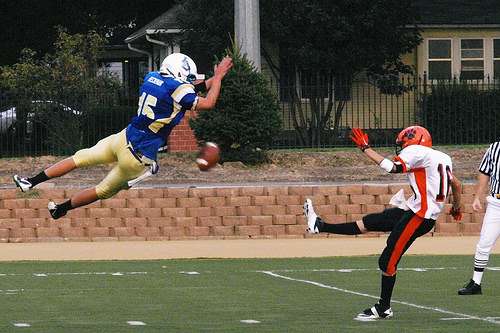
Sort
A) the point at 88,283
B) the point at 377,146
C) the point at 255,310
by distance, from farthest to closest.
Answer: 1. the point at 377,146
2. the point at 88,283
3. the point at 255,310

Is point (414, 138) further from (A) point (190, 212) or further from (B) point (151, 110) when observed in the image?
(A) point (190, 212)

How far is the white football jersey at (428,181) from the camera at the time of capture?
45.6ft

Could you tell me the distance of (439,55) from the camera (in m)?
45.7

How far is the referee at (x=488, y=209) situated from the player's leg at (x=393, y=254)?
7.25 ft

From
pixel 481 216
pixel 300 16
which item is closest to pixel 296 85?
pixel 300 16

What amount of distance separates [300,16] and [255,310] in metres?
26.4

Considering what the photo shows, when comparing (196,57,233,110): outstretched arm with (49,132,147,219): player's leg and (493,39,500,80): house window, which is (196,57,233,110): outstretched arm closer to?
(49,132,147,219): player's leg

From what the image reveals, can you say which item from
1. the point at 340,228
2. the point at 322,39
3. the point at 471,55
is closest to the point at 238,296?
the point at 340,228

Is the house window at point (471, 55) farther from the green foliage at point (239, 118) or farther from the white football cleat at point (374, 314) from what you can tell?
the white football cleat at point (374, 314)

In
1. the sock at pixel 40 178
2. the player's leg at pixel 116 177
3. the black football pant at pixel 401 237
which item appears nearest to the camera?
the black football pant at pixel 401 237

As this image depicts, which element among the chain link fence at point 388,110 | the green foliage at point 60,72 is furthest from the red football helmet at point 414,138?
the green foliage at point 60,72

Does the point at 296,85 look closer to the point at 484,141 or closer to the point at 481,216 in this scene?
the point at 484,141

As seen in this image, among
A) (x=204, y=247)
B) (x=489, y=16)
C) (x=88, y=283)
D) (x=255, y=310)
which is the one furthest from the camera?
(x=489, y=16)

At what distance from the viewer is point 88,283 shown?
18344mm
